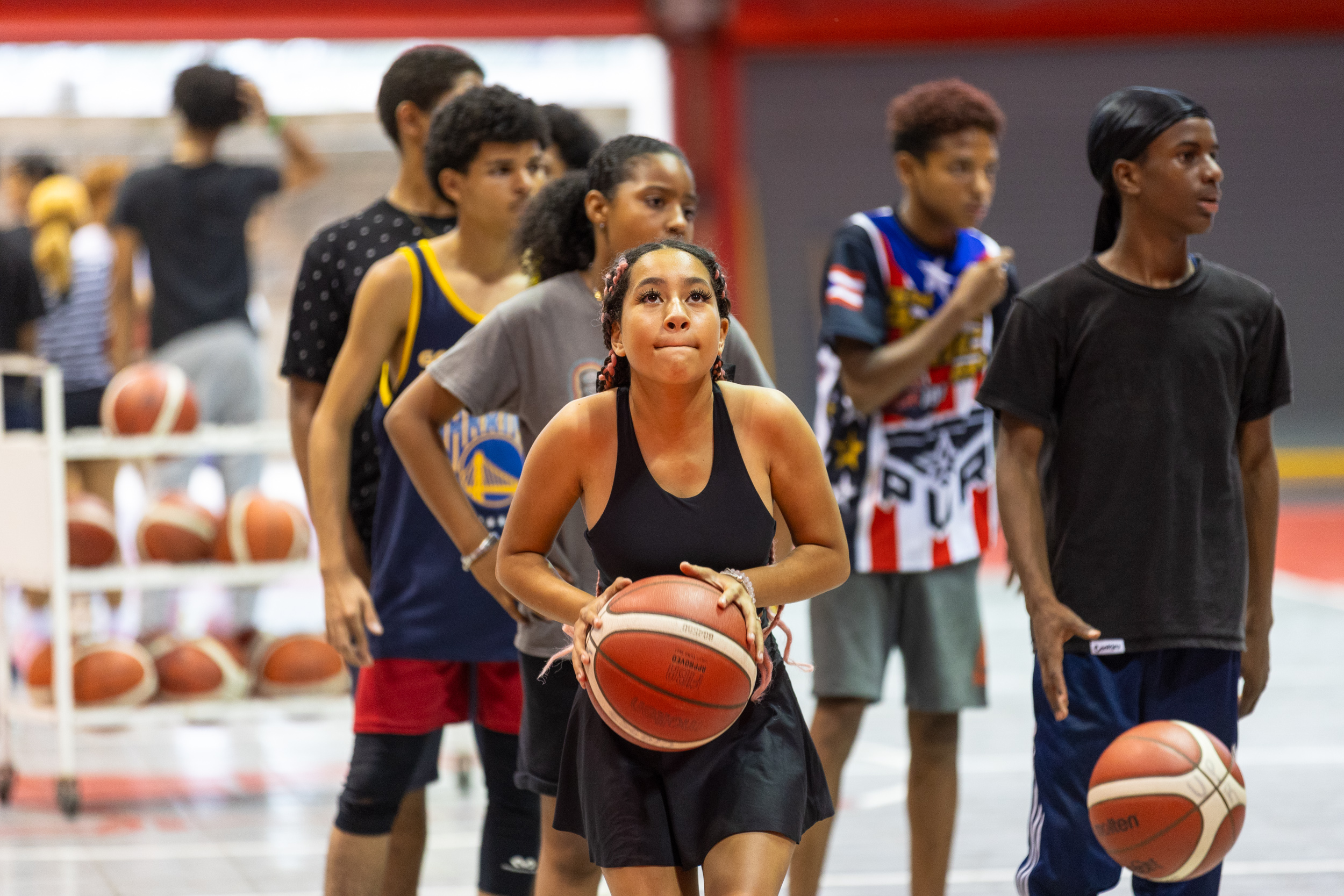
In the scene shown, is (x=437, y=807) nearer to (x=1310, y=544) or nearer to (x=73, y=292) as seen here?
(x=73, y=292)

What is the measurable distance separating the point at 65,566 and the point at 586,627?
3.82 m

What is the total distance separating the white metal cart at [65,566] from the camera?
5840 millimetres

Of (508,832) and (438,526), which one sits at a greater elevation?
(438,526)

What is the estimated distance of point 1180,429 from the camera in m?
3.39

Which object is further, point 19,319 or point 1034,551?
point 19,319

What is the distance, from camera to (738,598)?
8.72 ft

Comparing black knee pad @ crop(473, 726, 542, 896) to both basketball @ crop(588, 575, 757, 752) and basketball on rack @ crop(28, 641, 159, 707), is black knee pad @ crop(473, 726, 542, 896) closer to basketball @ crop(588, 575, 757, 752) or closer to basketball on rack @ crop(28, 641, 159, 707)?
basketball @ crop(588, 575, 757, 752)

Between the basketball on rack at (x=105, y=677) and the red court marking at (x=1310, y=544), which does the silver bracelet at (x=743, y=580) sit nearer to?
the basketball on rack at (x=105, y=677)

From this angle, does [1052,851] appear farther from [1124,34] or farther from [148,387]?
[1124,34]

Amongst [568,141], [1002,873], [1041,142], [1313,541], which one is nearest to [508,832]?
[1002,873]

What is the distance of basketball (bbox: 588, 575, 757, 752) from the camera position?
102 inches

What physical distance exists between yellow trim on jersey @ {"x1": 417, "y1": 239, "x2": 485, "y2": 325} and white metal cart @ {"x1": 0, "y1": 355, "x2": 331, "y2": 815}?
7.90ft

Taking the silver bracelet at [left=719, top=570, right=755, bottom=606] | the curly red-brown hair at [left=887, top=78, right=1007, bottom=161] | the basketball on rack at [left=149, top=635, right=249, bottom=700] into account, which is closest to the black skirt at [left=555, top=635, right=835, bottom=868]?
the silver bracelet at [left=719, top=570, right=755, bottom=606]

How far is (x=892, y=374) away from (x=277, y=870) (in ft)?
8.56
